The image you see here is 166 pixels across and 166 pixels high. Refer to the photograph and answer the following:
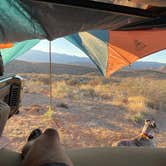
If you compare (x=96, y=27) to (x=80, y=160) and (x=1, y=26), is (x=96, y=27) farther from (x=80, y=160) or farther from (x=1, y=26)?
(x=80, y=160)

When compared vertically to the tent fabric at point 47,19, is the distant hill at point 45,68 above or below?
below

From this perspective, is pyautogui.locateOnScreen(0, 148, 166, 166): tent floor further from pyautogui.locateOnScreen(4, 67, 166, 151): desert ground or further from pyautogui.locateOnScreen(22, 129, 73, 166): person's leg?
pyautogui.locateOnScreen(4, 67, 166, 151): desert ground

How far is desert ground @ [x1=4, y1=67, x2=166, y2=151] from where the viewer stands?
718 cm

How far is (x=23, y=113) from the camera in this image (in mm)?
8727

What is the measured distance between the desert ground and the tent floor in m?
1.79

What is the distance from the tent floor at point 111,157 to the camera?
1.62m

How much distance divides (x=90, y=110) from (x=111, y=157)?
28.2 feet

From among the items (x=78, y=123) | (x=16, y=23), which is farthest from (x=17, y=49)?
(x=78, y=123)

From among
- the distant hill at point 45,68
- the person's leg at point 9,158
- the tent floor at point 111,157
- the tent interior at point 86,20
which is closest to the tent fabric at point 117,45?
the tent interior at point 86,20

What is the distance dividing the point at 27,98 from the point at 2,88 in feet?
30.4

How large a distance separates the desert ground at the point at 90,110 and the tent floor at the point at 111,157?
1.79 meters

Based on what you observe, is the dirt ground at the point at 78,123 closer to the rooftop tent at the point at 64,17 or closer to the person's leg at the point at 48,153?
the rooftop tent at the point at 64,17

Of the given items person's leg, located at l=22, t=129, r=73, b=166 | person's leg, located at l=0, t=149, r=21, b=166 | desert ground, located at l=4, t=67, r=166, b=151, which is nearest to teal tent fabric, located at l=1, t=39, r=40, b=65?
desert ground, located at l=4, t=67, r=166, b=151

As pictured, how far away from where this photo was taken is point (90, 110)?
10.3 metres
